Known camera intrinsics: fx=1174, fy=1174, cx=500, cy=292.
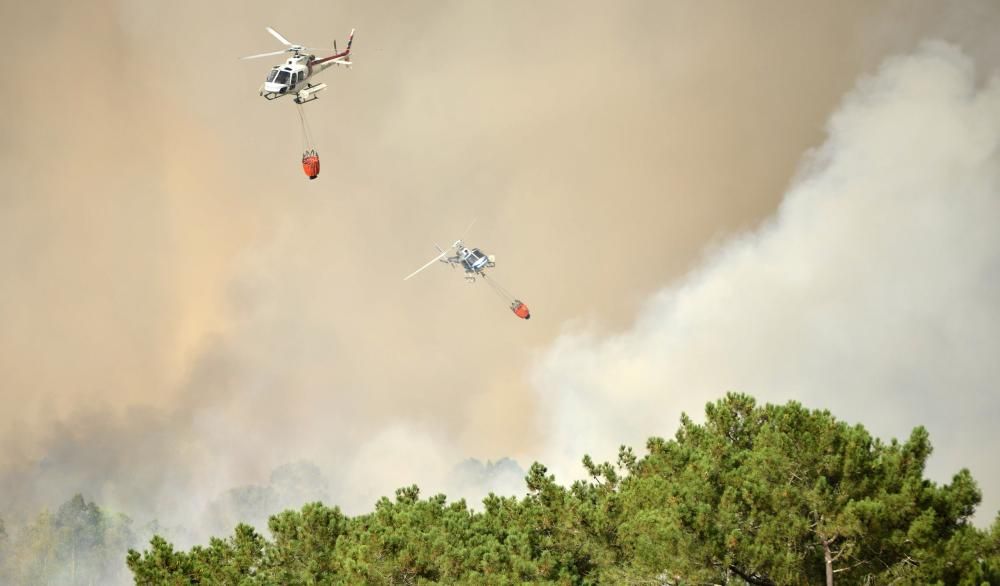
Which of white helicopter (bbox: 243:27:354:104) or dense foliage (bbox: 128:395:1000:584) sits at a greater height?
white helicopter (bbox: 243:27:354:104)

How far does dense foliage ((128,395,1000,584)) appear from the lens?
150 ft

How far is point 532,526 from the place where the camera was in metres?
57.0

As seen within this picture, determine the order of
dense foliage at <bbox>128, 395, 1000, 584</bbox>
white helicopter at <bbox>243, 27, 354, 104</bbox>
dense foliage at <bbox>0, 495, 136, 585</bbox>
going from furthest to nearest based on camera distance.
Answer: dense foliage at <bbox>0, 495, 136, 585</bbox> → white helicopter at <bbox>243, 27, 354, 104</bbox> → dense foliage at <bbox>128, 395, 1000, 584</bbox>

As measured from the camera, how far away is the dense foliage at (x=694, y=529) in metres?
45.8

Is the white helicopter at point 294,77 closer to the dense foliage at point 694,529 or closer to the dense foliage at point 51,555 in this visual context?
the dense foliage at point 694,529

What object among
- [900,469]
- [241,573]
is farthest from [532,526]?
[900,469]

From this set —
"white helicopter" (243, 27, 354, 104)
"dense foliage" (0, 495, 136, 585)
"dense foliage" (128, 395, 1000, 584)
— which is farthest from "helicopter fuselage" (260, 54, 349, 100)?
"dense foliage" (0, 495, 136, 585)

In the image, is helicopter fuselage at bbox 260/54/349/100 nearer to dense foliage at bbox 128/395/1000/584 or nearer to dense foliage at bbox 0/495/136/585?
dense foliage at bbox 128/395/1000/584

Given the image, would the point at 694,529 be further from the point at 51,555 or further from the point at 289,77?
the point at 51,555

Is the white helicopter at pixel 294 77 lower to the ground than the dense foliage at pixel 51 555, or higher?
lower

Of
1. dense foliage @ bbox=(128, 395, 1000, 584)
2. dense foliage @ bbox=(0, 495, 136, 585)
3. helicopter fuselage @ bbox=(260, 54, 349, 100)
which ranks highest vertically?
dense foliage @ bbox=(0, 495, 136, 585)

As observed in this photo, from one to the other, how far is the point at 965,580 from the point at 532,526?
805 inches

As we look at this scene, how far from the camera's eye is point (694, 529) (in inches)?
1865

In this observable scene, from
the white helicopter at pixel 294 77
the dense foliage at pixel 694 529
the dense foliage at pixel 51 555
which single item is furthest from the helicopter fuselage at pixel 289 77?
the dense foliage at pixel 51 555
